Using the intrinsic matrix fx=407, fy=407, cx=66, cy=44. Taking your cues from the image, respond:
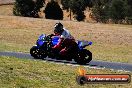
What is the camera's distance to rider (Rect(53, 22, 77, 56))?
20.1 metres

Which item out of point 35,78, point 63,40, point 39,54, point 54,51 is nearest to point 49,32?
point 39,54

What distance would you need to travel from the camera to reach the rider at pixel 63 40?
65.9 ft

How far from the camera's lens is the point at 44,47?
2125 centimetres

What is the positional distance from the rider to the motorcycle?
19 centimetres

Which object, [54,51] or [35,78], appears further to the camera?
[54,51]

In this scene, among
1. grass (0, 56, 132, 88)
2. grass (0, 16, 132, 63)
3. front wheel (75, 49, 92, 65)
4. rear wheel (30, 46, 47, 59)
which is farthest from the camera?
grass (0, 16, 132, 63)

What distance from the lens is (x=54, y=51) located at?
68.6ft

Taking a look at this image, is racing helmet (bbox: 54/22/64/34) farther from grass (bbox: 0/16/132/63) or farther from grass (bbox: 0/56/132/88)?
grass (bbox: 0/16/132/63)

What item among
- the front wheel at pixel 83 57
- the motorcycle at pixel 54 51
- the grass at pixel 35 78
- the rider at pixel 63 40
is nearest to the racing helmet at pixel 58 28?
the rider at pixel 63 40

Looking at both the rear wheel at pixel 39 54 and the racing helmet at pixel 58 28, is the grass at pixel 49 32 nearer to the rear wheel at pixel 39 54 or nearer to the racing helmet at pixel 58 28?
the rear wheel at pixel 39 54

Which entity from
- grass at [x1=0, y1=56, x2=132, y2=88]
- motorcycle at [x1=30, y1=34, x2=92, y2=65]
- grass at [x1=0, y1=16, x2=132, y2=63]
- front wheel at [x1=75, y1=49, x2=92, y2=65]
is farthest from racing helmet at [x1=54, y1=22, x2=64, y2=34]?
grass at [x1=0, y1=16, x2=132, y2=63]

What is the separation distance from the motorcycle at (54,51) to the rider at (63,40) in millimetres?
187

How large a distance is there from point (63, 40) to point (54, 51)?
3.08 feet

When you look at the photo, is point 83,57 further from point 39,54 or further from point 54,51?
point 39,54
